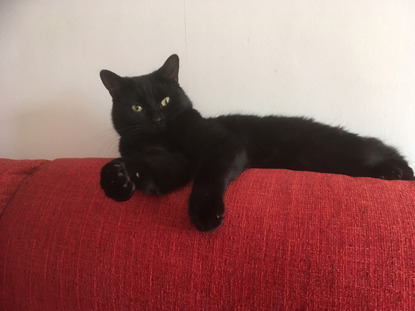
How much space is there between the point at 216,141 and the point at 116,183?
35 cm

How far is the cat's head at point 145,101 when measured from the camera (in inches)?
36.6

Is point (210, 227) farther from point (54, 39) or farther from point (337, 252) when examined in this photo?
point (54, 39)

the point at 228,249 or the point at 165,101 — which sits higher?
the point at 165,101

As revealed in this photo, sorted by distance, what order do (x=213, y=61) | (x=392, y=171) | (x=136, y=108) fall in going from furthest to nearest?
(x=213, y=61), (x=136, y=108), (x=392, y=171)

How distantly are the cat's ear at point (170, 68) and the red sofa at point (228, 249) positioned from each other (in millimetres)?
435

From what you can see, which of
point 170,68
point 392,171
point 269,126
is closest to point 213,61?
point 170,68

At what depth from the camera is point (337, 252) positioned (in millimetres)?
547

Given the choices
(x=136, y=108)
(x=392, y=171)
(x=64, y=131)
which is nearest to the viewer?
(x=392, y=171)

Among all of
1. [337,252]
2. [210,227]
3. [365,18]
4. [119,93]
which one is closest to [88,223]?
[210,227]

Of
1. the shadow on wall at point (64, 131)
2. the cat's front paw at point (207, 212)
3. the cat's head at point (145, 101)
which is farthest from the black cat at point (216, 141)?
the shadow on wall at point (64, 131)

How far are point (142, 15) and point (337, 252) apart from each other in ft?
3.93

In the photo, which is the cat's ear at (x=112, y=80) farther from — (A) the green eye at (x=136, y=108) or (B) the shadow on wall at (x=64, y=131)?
(B) the shadow on wall at (x=64, y=131)

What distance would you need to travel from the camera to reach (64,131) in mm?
1431

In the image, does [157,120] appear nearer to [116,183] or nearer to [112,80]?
[112,80]
